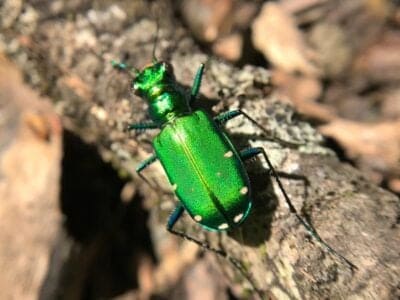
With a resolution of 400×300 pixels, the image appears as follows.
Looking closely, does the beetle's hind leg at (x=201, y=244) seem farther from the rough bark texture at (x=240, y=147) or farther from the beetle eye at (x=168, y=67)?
the beetle eye at (x=168, y=67)

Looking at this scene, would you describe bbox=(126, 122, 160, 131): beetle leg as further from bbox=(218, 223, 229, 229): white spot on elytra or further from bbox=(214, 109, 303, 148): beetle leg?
bbox=(218, 223, 229, 229): white spot on elytra

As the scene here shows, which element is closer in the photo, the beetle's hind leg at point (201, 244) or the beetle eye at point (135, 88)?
the beetle's hind leg at point (201, 244)

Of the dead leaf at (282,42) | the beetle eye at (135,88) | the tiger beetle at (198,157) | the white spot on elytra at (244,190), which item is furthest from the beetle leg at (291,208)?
the dead leaf at (282,42)

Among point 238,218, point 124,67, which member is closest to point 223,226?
point 238,218

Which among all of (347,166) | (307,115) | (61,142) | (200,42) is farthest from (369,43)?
(61,142)

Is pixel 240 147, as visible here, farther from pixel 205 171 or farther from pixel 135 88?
pixel 135 88

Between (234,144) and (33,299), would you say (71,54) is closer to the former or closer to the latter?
(234,144)
